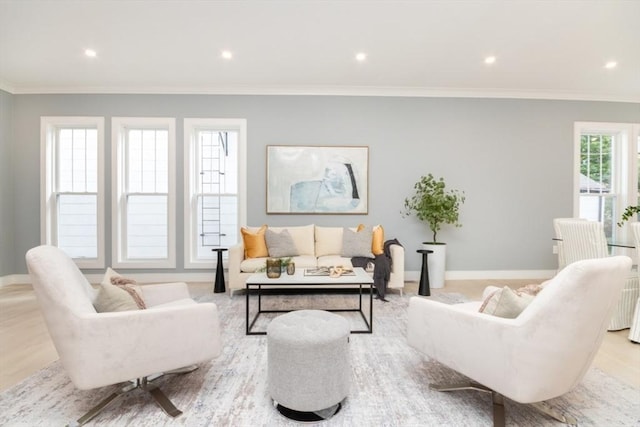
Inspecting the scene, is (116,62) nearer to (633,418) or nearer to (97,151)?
(97,151)

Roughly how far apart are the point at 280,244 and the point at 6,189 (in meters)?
4.16

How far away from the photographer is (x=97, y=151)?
182 inches

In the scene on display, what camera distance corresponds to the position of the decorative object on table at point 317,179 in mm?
4668

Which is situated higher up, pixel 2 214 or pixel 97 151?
pixel 97 151

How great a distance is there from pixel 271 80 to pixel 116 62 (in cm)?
193

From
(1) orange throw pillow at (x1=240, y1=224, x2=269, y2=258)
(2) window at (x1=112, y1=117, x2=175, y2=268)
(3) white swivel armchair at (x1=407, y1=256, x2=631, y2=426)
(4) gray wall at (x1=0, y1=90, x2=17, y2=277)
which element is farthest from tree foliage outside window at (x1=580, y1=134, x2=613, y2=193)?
(4) gray wall at (x1=0, y1=90, x2=17, y2=277)

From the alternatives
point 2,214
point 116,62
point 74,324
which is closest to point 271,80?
point 116,62

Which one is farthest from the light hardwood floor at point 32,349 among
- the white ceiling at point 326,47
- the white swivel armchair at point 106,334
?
the white ceiling at point 326,47

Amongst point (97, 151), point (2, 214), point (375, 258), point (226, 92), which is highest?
point (226, 92)

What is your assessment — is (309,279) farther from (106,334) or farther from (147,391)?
(106,334)

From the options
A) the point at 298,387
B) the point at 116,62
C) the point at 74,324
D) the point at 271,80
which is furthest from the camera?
the point at 271,80

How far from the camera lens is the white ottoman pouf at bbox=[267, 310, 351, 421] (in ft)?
5.25

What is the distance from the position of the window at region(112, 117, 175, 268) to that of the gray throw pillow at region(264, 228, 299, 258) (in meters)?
1.73

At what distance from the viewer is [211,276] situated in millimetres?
4680
